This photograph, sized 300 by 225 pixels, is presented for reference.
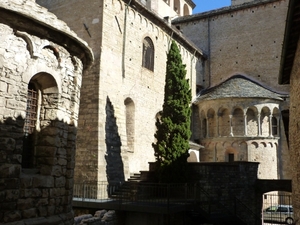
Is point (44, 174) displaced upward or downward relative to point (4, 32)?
downward

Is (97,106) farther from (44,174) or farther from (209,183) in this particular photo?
(44,174)

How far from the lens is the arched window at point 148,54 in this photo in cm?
1975

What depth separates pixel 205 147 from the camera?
23.7m

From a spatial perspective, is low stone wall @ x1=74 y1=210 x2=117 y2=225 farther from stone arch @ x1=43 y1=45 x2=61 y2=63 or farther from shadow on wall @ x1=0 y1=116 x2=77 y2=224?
stone arch @ x1=43 y1=45 x2=61 y2=63

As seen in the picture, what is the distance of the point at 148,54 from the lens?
20172 mm

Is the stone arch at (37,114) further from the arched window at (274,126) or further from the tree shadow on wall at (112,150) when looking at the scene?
the arched window at (274,126)

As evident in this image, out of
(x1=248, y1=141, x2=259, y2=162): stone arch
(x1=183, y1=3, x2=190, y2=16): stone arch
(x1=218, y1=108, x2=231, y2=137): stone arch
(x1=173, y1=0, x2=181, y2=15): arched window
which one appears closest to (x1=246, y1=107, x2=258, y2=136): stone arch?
(x1=248, y1=141, x2=259, y2=162): stone arch

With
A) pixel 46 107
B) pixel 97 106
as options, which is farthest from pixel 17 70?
pixel 97 106

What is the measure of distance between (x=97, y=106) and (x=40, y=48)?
8.48m

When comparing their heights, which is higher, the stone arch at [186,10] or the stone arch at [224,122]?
the stone arch at [186,10]

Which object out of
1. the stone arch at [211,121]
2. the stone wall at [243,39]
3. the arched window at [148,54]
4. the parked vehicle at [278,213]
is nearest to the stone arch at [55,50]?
the arched window at [148,54]

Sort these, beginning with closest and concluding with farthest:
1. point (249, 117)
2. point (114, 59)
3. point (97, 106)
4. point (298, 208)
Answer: point (298, 208) → point (97, 106) → point (114, 59) → point (249, 117)

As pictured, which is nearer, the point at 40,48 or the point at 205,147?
the point at 40,48

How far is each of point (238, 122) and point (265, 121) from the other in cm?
181
